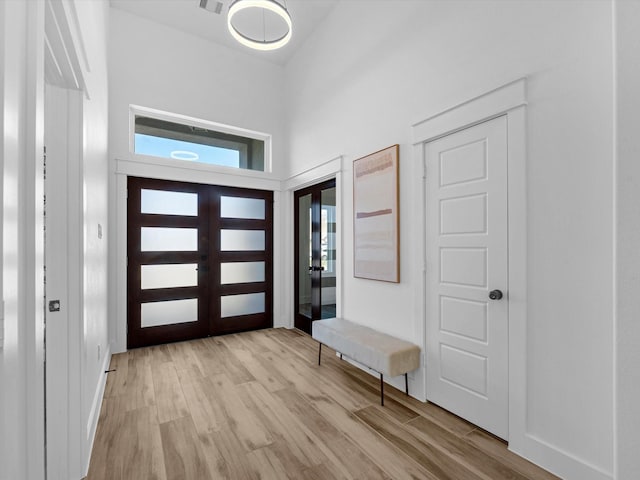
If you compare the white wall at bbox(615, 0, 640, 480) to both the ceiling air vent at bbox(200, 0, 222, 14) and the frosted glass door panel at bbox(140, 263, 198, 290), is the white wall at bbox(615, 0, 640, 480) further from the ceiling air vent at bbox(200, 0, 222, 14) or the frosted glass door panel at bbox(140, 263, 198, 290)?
the frosted glass door panel at bbox(140, 263, 198, 290)

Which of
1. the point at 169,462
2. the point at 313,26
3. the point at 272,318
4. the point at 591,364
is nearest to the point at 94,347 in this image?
the point at 169,462

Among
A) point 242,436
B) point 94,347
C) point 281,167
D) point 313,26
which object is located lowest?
point 242,436

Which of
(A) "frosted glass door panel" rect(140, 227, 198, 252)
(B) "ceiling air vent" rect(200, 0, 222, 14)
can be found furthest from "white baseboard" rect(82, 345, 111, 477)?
(B) "ceiling air vent" rect(200, 0, 222, 14)

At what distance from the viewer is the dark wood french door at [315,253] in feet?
13.9

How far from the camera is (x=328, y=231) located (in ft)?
14.0

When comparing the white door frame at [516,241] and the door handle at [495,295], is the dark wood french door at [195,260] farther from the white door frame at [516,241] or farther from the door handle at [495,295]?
the white door frame at [516,241]

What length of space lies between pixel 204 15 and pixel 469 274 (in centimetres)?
439

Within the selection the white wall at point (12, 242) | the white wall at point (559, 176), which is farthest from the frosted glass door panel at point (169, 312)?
the white wall at point (12, 242)

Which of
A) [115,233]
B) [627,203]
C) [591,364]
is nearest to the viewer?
[627,203]

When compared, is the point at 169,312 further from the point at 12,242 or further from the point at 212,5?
the point at 212,5

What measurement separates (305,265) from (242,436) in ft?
9.12

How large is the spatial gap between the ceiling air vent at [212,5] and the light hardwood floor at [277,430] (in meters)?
4.25

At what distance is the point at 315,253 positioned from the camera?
175 inches

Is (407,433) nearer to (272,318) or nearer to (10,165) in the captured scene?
(10,165)
